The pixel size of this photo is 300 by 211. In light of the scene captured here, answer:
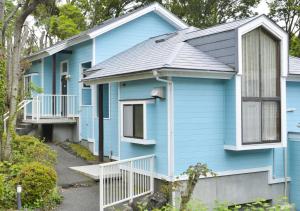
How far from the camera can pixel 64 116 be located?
50.9ft

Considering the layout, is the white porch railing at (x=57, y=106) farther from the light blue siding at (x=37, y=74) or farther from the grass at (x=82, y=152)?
the light blue siding at (x=37, y=74)

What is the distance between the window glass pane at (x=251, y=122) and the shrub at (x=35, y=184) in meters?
4.55

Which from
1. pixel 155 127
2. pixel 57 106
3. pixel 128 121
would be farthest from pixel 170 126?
pixel 57 106

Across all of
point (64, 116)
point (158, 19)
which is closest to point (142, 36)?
point (158, 19)

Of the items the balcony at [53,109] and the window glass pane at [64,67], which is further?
the window glass pane at [64,67]

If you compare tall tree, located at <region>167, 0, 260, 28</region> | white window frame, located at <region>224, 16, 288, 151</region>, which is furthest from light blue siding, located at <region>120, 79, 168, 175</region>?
tall tree, located at <region>167, 0, 260, 28</region>

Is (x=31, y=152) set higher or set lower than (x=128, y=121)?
lower

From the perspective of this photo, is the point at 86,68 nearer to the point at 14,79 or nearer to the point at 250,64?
the point at 14,79

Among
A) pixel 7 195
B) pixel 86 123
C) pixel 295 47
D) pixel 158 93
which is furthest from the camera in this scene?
pixel 295 47

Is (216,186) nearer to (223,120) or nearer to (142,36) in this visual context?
(223,120)

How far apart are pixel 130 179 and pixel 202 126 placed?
6.79 ft

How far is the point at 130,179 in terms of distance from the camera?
834cm

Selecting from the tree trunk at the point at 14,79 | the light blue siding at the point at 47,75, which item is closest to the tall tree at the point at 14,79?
the tree trunk at the point at 14,79

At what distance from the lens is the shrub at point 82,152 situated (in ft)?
42.5
